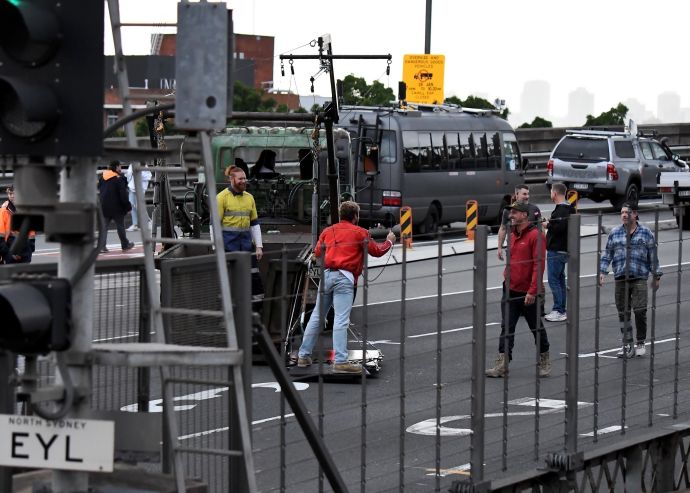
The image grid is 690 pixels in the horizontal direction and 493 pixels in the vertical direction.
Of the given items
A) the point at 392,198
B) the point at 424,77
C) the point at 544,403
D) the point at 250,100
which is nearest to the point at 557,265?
the point at 544,403

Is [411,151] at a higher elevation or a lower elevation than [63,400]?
higher

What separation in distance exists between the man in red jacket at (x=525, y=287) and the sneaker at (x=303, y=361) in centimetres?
112

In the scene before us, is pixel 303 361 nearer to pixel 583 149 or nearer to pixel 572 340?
pixel 572 340

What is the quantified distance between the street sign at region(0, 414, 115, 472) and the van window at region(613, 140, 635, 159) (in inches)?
1426

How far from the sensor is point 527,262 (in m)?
9.15

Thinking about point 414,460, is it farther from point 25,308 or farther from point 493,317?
point 493,317

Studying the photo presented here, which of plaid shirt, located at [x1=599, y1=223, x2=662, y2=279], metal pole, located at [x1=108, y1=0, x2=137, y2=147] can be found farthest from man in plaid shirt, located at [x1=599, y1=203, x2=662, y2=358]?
metal pole, located at [x1=108, y1=0, x2=137, y2=147]

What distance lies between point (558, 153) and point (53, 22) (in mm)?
36450

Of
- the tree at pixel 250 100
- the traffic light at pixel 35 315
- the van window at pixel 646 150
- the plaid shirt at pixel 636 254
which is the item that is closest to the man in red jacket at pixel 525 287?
the plaid shirt at pixel 636 254

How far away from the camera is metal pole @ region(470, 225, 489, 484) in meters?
8.17

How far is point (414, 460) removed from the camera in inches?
417

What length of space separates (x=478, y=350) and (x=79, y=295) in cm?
336

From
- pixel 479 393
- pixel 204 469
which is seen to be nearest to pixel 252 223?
pixel 479 393

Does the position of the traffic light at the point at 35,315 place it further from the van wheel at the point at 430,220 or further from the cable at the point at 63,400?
the van wheel at the point at 430,220
